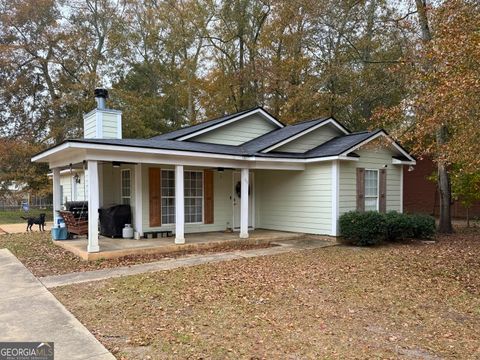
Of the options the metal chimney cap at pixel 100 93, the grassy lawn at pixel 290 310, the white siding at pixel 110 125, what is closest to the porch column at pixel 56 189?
the white siding at pixel 110 125

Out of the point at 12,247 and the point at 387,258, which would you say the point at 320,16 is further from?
the point at 12,247

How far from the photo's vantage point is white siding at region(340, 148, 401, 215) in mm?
10695

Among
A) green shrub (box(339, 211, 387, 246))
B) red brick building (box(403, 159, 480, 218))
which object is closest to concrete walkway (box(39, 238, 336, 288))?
green shrub (box(339, 211, 387, 246))

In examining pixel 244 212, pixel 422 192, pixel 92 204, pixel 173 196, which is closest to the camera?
pixel 92 204

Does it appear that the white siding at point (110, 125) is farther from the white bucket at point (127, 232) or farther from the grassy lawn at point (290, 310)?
the grassy lawn at point (290, 310)

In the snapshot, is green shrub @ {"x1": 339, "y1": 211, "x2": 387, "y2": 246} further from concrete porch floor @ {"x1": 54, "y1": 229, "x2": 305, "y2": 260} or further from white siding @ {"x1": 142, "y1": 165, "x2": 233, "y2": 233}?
white siding @ {"x1": 142, "y1": 165, "x2": 233, "y2": 233}

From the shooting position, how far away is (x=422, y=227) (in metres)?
10.8

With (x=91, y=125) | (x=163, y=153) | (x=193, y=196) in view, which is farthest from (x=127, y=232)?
(x=91, y=125)

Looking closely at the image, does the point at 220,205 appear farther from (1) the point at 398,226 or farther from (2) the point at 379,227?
(1) the point at 398,226

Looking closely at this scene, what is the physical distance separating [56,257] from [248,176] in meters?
5.64

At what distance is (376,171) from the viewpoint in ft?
38.3

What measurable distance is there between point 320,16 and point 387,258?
12710 millimetres

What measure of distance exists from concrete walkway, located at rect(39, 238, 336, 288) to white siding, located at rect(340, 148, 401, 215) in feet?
4.66

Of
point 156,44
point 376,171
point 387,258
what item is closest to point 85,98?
point 156,44
